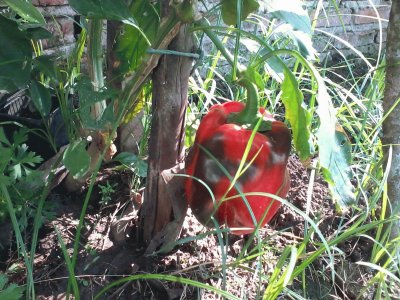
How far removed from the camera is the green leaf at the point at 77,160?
0.80 m

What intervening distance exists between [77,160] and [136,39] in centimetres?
24

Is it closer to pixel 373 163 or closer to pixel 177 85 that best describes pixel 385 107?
pixel 373 163

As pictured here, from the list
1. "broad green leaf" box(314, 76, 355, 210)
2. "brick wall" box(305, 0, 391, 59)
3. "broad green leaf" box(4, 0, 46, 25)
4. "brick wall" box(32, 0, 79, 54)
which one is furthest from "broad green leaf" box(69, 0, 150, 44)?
"brick wall" box(305, 0, 391, 59)

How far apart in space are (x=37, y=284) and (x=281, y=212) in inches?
19.6

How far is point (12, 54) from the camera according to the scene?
82cm

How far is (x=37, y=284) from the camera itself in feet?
2.75

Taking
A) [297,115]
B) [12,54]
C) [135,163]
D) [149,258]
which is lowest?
[149,258]

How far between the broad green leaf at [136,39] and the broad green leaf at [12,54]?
0.51ft

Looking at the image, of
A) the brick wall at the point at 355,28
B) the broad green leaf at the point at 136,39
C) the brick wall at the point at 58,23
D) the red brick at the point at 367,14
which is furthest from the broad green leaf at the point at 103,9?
the red brick at the point at 367,14

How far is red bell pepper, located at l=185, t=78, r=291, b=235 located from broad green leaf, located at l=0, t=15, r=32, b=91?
303mm

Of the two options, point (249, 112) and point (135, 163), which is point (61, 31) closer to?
point (135, 163)

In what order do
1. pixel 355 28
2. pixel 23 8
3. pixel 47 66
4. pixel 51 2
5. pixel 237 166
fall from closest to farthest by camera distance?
pixel 23 8, pixel 237 166, pixel 47 66, pixel 51 2, pixel 355 28

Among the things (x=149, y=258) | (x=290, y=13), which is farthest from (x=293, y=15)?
(x=149, y=258)

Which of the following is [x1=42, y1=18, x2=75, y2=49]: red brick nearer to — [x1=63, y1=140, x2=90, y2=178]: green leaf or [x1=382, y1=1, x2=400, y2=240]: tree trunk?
[x1=63, y1=140, x2=90, y2=178]: green leaf
